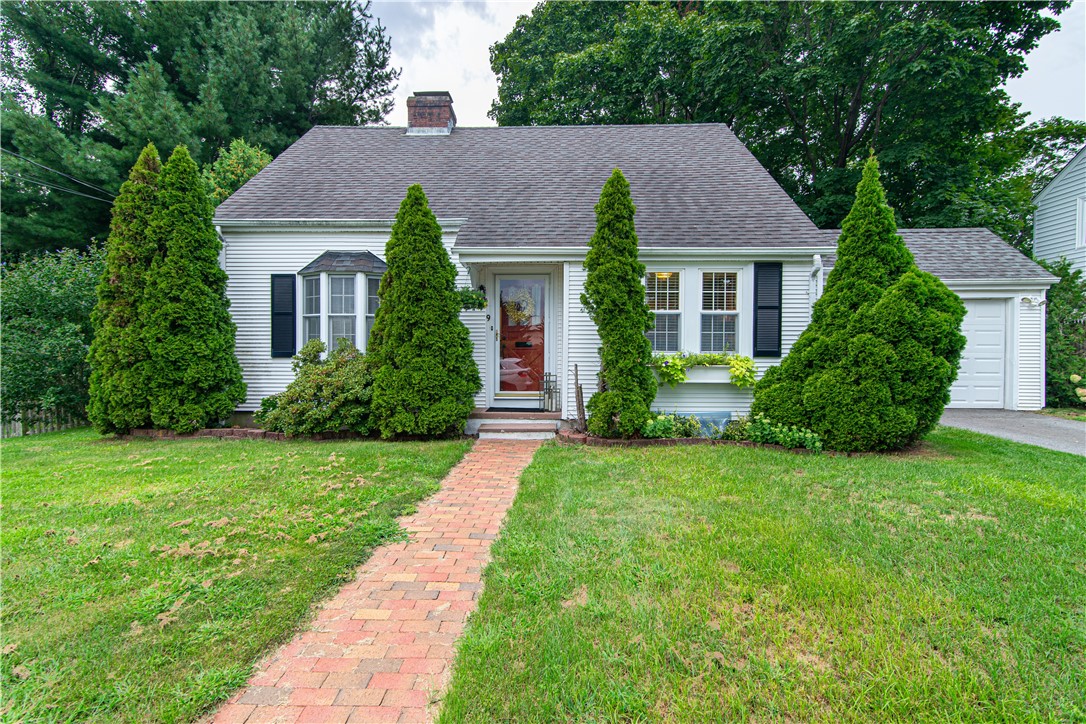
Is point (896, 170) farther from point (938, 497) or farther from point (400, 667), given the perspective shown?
point (400, 667)

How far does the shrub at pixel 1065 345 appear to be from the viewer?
32.1 feet

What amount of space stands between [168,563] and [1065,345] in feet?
49.1

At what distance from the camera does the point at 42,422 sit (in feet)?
29.7

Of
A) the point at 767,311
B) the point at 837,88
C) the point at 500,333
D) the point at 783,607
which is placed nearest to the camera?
the point at 783,607

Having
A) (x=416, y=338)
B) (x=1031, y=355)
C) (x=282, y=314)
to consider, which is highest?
(x=282, y=314)

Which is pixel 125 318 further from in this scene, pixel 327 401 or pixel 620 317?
pixel 620 317

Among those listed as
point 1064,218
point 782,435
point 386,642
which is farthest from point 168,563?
point 1064,218

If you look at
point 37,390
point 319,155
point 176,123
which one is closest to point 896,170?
point 319,155

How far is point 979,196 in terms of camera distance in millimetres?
14125

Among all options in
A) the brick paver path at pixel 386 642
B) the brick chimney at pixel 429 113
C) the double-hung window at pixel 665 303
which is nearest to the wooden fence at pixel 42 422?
the brick chimney at pixel 429 113

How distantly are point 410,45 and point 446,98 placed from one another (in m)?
10.3

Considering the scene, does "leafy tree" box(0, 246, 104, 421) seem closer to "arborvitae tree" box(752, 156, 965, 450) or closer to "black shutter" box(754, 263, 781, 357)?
"black shutter" box(754, 263, 781, 357)

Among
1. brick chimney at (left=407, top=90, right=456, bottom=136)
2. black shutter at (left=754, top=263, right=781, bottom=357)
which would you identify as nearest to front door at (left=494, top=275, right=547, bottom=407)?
black shutter at (left=754, top=263, right=781, bottom=357)

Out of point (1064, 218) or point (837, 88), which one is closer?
point (1064, 218)
